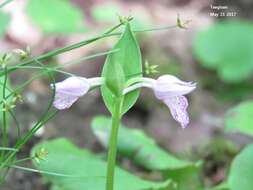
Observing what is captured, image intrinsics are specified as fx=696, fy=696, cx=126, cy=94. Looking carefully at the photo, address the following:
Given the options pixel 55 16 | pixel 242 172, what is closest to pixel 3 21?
pixel 55 16

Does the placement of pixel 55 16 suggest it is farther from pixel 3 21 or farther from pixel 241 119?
pixel 241 119

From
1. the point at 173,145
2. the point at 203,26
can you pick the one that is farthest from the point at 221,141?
the point at 203,26

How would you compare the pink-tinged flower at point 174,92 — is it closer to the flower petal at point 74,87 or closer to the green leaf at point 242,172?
the flower petal at point 74,87

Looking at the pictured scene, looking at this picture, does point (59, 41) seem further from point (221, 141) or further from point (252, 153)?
point (252, 153)

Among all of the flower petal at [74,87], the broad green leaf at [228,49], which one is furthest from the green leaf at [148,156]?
the broad green leaf at [228,49]

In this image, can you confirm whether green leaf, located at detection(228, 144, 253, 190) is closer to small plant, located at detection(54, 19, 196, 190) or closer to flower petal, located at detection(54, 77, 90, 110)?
small plant, located at detection(54, 19, 196, 190)
